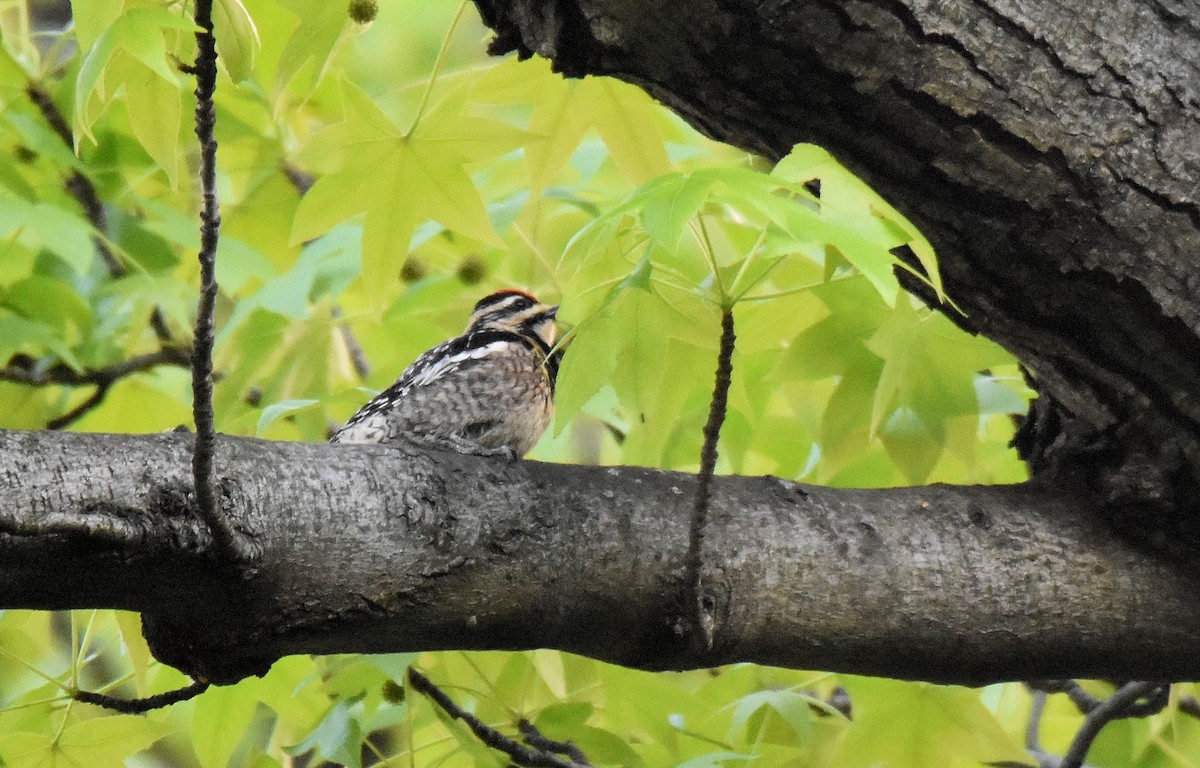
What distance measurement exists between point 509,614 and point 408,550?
0.21 m

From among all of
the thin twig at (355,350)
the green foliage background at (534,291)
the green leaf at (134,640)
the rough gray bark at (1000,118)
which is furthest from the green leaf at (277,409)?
the thin twig at (355,350)

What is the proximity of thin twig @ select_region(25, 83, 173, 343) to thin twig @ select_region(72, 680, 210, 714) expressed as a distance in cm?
191

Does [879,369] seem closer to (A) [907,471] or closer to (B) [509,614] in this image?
(A) [907,471]

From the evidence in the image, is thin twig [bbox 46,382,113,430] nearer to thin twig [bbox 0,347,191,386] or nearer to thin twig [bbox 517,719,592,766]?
thin twig [bbox 0,347,191,386]

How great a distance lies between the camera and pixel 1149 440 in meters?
2.37

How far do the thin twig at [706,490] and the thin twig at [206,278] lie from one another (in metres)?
0.74

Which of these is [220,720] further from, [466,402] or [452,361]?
[452,361]

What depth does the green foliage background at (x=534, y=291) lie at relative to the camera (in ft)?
7.06

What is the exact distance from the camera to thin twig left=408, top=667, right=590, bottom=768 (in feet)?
8.45

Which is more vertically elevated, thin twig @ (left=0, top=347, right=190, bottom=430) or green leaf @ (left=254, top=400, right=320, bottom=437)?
green leaf @ (left=254, top=400, right=320, bottom=437)

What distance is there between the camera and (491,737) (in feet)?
8.57

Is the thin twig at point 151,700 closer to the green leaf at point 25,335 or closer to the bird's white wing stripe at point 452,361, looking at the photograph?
the green leaf at point 25,335

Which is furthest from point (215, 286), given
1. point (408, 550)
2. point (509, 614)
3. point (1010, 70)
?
point (1010, 70)

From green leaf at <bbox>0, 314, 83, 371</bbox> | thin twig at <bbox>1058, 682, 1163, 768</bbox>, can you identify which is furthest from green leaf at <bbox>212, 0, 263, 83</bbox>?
thin twig at <bbox>1058, 682, 1163, 768</bbox>
